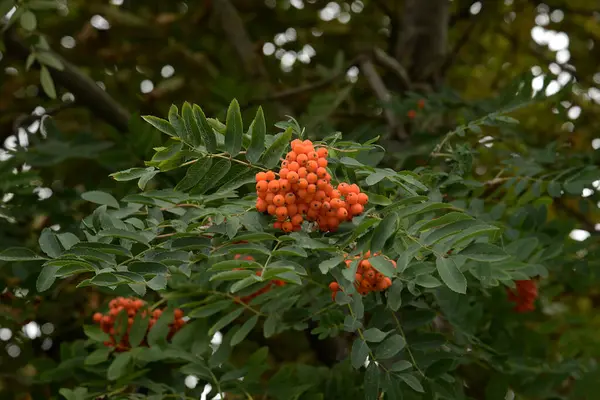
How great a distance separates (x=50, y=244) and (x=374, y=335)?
57 cm

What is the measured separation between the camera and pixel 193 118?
1.29 metres

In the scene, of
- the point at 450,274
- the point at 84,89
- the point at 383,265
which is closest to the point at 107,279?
the point at 383,265

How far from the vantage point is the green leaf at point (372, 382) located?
4.62ft

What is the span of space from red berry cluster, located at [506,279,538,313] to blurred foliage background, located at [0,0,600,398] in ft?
0.38

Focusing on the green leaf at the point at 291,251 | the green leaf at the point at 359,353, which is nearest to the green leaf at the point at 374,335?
the green leaf at the point at 359,353

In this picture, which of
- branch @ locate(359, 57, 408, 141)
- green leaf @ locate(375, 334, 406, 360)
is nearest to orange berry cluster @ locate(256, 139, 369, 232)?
green leaf @ locate(375, 334, 406, 360)

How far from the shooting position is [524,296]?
2184 mm

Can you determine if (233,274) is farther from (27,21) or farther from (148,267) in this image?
(27,21)

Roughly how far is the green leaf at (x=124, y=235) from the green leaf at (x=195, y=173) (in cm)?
12

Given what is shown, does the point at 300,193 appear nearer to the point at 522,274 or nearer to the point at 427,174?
the point at 427,174

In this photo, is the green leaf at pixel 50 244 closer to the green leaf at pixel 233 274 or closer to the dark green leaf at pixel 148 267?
the dark green leaf at pixel 148 267

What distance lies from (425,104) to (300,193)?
1386 mm

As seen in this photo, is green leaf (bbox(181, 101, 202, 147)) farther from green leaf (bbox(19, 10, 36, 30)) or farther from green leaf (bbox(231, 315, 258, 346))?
green leaf (bbox(19, 10, 36, 30))

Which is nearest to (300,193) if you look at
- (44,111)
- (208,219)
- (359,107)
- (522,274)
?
(208,219)
